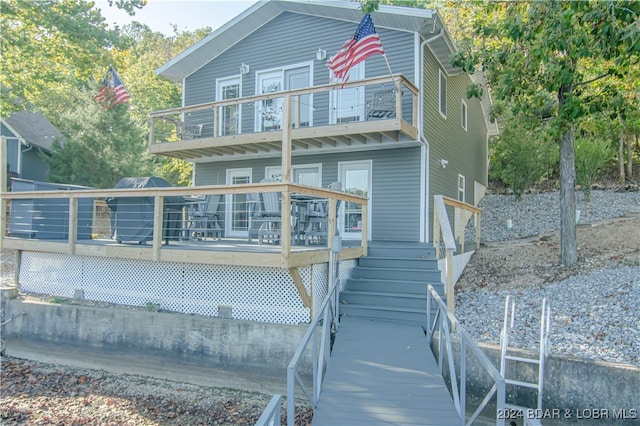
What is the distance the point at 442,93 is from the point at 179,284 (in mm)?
8445

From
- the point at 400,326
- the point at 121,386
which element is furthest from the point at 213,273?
the point at 400,326

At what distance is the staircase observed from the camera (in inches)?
252

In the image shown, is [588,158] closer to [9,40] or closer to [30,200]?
[30,200]

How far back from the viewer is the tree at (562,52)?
20.3 ft

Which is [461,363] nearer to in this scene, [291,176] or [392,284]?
[392,284]

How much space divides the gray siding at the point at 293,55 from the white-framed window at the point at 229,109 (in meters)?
0.15

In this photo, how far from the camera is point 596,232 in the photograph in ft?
33.8

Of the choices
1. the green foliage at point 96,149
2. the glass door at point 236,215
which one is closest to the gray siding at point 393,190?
the glass door at point 236,215

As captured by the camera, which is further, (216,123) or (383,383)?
(216,123)

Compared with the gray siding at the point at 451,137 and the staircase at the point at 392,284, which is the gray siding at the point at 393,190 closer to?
the gray siding at the point at 451,137

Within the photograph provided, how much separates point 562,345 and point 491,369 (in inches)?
113

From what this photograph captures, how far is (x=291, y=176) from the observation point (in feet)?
32.5

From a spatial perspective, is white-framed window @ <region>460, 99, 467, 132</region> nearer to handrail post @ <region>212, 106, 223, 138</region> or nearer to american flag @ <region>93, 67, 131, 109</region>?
handrail post @ <region>212, 106, 223, 138</region>

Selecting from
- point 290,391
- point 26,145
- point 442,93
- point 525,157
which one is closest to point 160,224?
point 290,391
